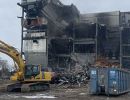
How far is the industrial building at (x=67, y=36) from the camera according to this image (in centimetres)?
6519

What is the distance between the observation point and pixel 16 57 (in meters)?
28.4

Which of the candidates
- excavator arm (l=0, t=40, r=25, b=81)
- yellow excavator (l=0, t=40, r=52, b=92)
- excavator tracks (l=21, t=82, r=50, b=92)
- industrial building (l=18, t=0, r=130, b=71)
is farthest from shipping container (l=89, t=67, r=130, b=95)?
industrial building (l=18, t=0, r=130, b=71)

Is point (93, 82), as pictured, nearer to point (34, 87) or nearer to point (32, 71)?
point (34, 87)

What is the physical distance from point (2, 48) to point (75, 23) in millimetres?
44554

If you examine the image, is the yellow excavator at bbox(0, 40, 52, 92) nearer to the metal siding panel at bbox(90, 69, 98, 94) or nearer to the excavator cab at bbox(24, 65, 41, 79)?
the excavator cab at bbox(24, 65, 41, 79)

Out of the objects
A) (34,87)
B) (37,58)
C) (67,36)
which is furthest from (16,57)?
(67,36)

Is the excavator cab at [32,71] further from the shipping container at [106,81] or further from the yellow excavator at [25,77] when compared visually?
the shipping container at [106,81]

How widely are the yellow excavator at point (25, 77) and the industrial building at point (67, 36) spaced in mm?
33382

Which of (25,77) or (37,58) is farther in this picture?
(37,58)

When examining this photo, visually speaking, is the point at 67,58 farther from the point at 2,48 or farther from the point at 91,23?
the point at 2,48

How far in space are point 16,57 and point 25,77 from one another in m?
2.13

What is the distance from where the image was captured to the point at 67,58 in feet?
221

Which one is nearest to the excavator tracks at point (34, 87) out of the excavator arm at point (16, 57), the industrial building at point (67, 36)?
the excavator arm at point (16, 57)

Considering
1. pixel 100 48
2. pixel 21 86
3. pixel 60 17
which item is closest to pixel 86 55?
pixel 100 48
